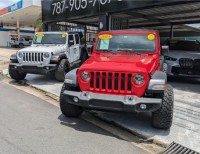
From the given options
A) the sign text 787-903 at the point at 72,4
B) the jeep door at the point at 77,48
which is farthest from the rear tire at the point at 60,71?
the sign text 787-903 at the point at 72,4

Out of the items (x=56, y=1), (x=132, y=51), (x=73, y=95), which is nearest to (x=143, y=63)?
(x=132, y=51)

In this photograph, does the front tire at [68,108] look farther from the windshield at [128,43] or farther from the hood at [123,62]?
the windshield at [128,43]

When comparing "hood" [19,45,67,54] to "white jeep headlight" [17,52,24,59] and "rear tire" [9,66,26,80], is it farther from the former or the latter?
"rear tire" [9,66,26,80]

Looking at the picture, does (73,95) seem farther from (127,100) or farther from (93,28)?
(93,28)

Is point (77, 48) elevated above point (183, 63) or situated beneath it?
elevated above

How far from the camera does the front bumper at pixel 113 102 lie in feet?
15.5

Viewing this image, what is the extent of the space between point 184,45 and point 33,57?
603 centimetres

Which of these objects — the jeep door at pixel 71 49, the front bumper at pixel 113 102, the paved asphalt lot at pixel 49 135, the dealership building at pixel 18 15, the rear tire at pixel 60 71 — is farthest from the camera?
the dealership building at pixel 18 15

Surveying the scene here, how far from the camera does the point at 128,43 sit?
6.23 metres

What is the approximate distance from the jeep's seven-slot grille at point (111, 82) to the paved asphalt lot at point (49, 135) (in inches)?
32.8

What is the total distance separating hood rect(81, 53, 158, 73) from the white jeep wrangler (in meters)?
3.86

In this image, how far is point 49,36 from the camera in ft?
36.3

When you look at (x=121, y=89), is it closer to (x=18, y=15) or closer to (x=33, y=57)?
(x=33, y=57)

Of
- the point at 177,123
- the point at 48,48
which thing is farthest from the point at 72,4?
the point at 177,123
